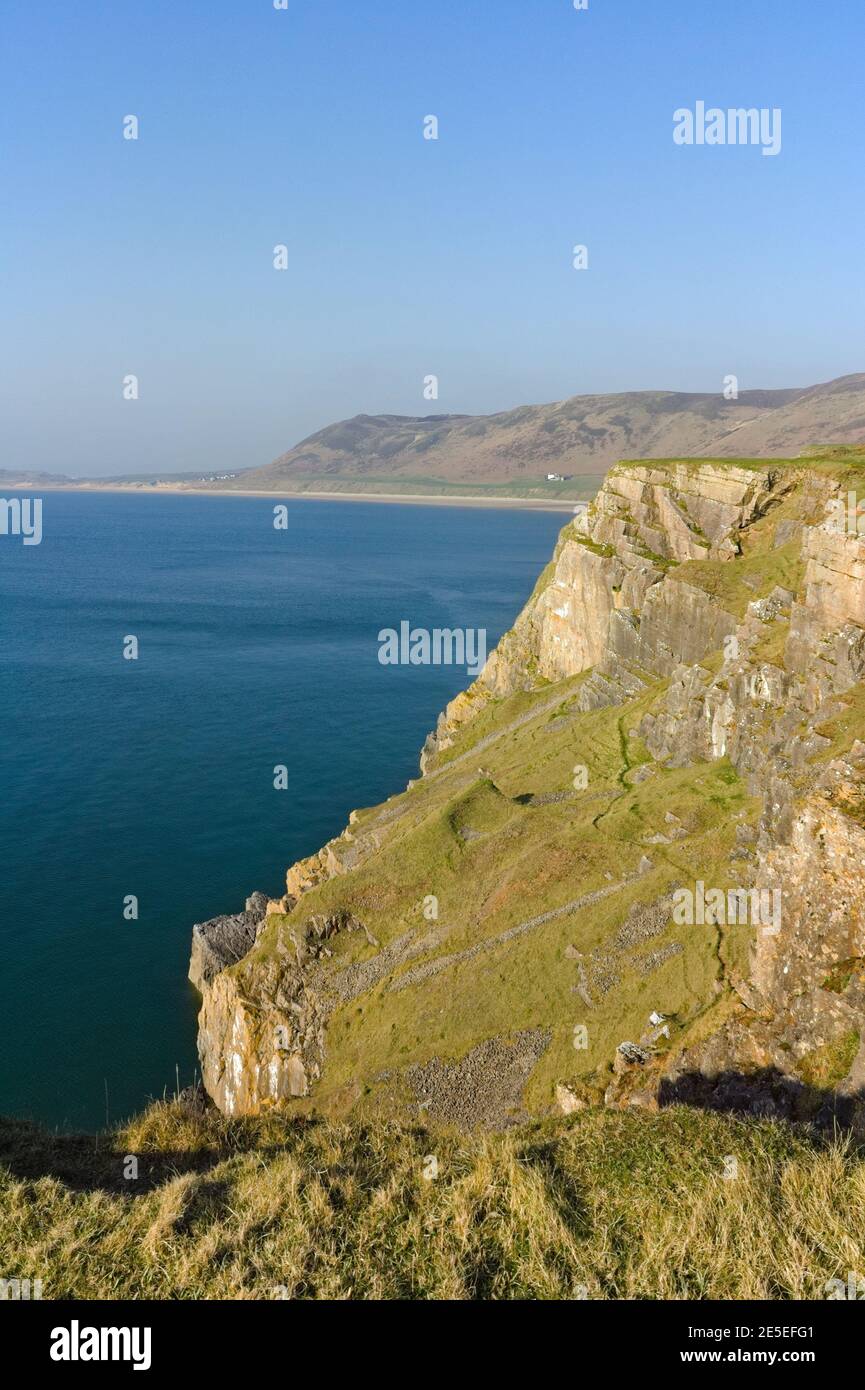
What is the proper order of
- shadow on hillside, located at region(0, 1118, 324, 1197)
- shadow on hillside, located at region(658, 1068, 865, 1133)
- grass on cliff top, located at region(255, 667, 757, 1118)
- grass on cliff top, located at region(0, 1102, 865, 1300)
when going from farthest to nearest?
1. grass on cliff top, located at region(255, 667, 757, 1118)
2. shadow on hillside, located at region(658, 1068, 865, 1133)
3. shadow on hillside, located at region(0, 1118, 324, 1197)
4. grass on cliff top, located at region(0, 1102, 865, 1300)

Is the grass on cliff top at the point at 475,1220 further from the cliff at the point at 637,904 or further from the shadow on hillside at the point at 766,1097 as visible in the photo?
the cliff at the point at 637,904

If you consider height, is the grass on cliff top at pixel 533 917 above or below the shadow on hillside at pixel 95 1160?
below

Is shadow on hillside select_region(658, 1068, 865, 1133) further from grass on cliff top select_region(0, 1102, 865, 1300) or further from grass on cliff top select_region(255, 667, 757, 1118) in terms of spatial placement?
grass on cliff top select_region(255, 667, 757, 1118)

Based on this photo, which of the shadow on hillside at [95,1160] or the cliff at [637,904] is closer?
the shadow on hillside at [95,1160]

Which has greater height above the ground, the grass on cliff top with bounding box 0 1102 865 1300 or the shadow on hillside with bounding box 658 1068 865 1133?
the grass on cliff top with bounding box 0 1102 865 1300

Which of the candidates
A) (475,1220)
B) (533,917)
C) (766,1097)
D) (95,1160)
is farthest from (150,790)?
(475,1220)

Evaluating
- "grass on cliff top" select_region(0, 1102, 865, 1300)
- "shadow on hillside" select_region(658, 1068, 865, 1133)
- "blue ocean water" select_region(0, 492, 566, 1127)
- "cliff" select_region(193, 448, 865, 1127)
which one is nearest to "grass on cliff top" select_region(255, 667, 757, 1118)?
"cliff" select_region(193, 448, 865, 1127)

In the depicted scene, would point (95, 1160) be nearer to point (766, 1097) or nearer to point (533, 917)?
point (766, 1097)

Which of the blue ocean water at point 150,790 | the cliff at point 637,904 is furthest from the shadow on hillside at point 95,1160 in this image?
the blue ocean water at point 150,790
